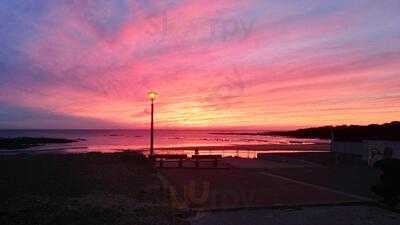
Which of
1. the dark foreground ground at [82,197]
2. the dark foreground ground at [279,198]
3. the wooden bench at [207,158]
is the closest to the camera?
the dark foreground ground at [82,197]

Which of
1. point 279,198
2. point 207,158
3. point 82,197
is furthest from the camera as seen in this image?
point 207,158

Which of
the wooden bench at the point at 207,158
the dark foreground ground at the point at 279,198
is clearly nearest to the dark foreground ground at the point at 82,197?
the dark foreground ground at the point at 279,198

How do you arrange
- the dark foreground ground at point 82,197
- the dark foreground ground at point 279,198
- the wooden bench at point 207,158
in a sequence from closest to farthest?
1. the dark foreground ground at point 82,197
2. the dark foreground ground at point 279,198
3. the wooden bench at point 207,158

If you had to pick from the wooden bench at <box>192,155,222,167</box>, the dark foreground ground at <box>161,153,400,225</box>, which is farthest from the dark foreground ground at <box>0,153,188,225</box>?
the wooden bench at <box>192,155,222,167</box>

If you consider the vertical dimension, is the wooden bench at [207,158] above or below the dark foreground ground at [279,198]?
above

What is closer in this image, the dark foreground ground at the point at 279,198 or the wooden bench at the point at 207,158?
the dark foreground ground at the point at 279,198

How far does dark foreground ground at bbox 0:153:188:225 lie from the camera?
33.6ft

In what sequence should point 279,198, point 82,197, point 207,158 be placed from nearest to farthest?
1. point 279,198
2. point 82,197
3. point 207,158

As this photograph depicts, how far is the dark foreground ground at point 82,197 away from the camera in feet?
33.6

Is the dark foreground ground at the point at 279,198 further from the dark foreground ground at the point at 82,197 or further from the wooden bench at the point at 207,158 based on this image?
the wooden bench at the point at 207,158

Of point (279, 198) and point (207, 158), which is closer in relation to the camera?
point (279, 198)

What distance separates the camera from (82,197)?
13.0m

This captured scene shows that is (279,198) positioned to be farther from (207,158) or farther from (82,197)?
(207,158)

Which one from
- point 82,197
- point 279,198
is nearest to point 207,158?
point 279,198
